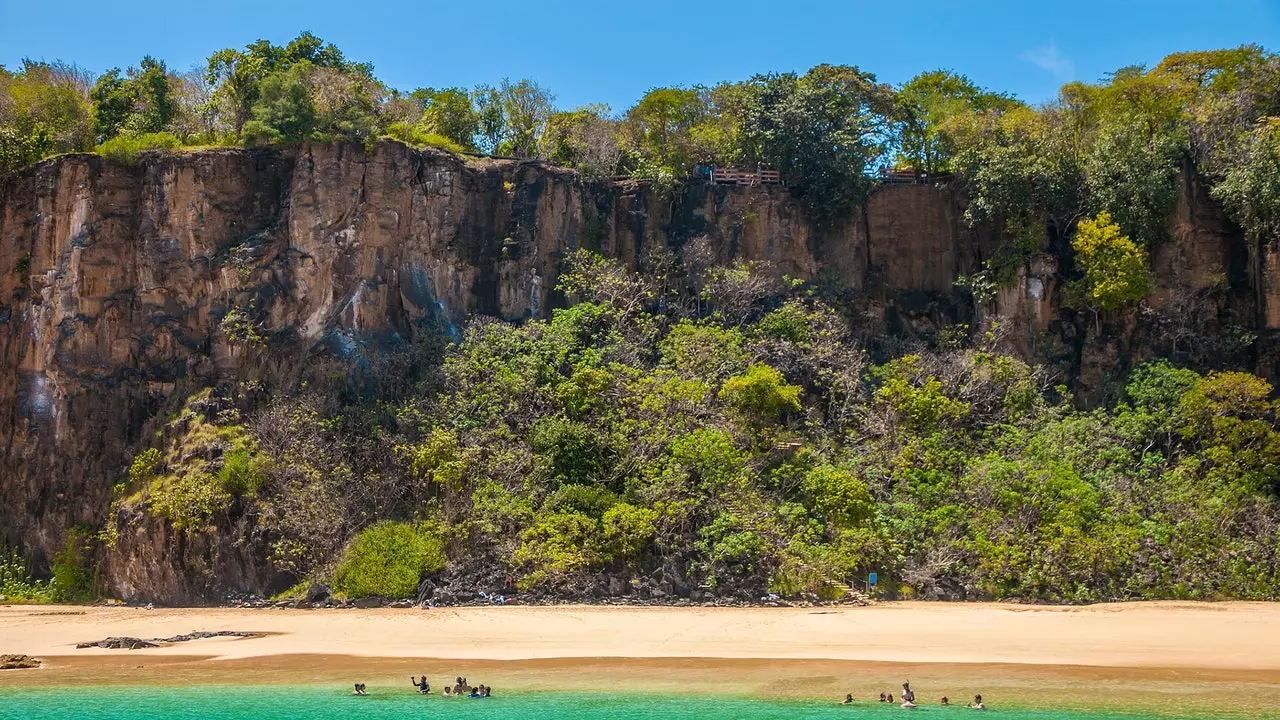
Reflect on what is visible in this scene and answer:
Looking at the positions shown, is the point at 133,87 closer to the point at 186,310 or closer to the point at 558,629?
the point at 186,310

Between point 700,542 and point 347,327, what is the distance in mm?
10692

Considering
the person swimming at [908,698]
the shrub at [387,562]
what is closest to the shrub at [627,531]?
the shrub at [387,562]

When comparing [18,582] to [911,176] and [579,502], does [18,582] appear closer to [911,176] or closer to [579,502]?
[579,502]

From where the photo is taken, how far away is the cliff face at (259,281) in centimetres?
2967

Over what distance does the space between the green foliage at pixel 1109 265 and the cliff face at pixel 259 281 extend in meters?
0.84

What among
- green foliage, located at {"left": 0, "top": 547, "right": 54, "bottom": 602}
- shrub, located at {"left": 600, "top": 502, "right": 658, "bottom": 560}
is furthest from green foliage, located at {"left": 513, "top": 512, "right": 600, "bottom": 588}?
green foliage, located at {"left": 0, "top": 547, "right": 54, "bottom": 602}

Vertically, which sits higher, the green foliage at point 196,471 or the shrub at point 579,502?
the green foliage at point 196,471

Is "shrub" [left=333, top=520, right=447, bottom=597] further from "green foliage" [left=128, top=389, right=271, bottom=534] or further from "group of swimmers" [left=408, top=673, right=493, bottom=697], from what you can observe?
"group of swimmers" [left=408, top=673, right=493, bottom=697]

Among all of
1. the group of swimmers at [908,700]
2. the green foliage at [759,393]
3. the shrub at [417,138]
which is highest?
the shrub at [417,138]

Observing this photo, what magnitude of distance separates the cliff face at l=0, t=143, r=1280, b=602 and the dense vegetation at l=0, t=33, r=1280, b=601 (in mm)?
698

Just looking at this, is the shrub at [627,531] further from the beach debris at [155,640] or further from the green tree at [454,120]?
the green tree at [454,120]

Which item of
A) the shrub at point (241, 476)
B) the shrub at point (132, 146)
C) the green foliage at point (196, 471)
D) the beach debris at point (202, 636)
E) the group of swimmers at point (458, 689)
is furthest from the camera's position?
the shrub at point (132, 146)

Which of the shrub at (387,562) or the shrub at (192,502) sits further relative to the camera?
the shrub at (192,502)

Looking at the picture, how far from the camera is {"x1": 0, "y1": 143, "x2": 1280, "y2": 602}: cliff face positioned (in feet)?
97.3
